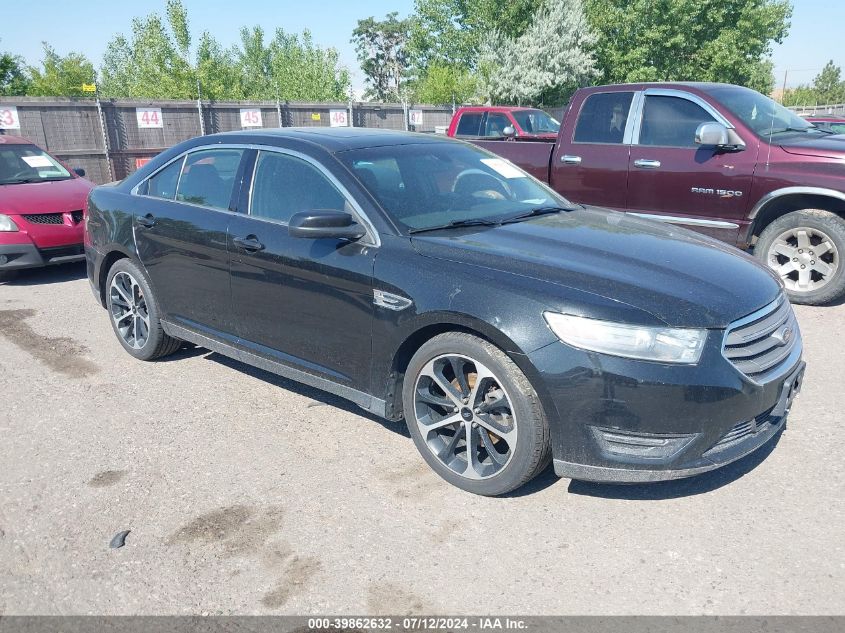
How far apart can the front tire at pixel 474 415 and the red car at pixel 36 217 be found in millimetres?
6115

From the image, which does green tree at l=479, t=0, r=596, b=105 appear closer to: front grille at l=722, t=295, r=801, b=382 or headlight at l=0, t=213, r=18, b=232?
headlight at l=0, t=213, r=18, b=232

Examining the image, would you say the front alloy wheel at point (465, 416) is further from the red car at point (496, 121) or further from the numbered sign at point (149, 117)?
the numbered sign at point (149, 117)

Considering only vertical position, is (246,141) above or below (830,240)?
above

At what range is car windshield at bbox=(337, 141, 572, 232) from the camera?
385 centimetres

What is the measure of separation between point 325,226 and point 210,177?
4.84 feet

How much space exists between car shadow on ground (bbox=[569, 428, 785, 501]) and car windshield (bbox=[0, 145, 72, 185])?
8.23m

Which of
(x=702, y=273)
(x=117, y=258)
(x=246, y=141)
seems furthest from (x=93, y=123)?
(x=702, y=273)

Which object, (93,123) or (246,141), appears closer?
(246,141)

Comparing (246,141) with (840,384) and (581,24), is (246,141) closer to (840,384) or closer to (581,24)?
(840,384)

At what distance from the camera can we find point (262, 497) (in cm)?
345

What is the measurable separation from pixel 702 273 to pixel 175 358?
3.95 m

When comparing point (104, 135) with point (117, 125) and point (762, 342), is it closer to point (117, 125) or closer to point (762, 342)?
Result: point (117, 125)

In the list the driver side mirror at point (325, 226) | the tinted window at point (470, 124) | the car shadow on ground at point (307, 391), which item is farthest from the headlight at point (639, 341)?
the tinted window at point (470, 124)

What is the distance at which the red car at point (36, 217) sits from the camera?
25.5 ft
